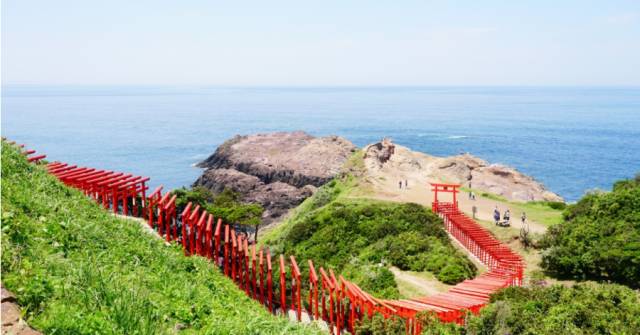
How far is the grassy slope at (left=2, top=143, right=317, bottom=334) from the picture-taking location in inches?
311

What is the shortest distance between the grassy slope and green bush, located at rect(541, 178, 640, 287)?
1422 centimetres

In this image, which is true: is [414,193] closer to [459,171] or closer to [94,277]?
[459,171]

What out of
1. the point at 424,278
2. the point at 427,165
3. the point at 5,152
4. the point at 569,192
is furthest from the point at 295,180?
the point at 5,152

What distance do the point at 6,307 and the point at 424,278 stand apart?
718 inches

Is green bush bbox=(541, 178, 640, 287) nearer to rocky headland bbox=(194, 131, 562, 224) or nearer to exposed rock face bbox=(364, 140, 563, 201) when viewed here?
rocky headland bbox=(194, 131, 562, 224)

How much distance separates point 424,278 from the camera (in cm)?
2341

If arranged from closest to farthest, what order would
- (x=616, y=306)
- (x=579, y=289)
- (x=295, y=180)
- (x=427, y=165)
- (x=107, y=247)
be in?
(x=107, y=247)
(x=616, y=306)
(x=579, y=289)
(x=427, y=165)
(x=295, y=180)

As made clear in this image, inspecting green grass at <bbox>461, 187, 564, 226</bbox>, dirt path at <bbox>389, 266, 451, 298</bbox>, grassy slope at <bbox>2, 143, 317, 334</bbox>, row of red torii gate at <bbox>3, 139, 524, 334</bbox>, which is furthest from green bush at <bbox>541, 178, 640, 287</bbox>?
grassy slope at <bbox>2, 143, 317, 334</bbox>

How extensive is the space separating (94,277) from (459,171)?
48842 millimetres

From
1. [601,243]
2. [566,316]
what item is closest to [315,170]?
[601,243]

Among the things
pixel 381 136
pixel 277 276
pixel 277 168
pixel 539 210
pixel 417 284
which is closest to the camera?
pixel 277 276

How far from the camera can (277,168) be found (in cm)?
7331

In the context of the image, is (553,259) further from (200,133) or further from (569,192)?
(200,133)

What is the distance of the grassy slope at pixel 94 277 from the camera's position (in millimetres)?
7906
